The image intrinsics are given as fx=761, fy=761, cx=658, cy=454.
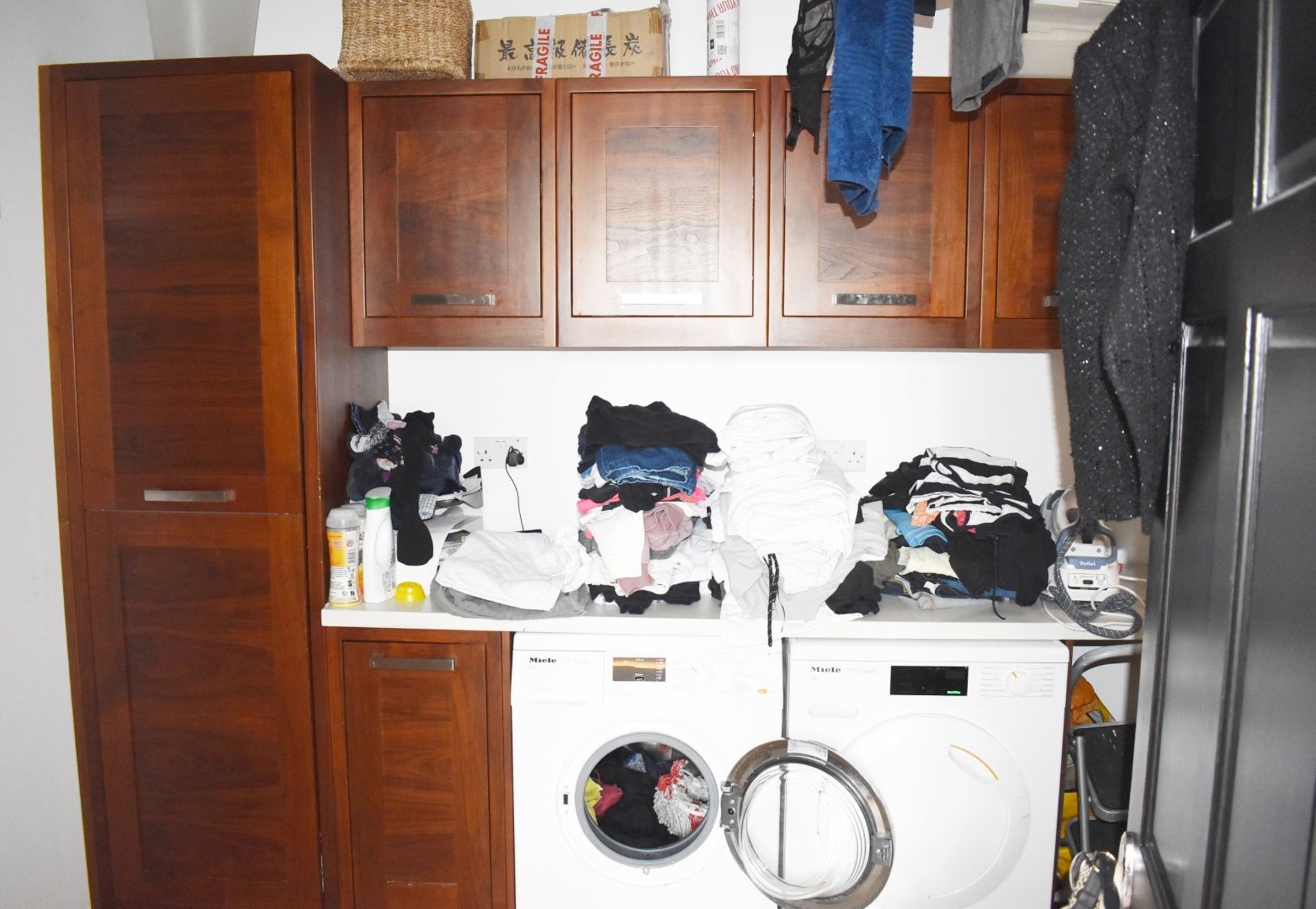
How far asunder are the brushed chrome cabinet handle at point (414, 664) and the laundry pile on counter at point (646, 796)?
0.43m

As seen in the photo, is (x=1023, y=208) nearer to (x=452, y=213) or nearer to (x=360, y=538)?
(x=452, y=213)

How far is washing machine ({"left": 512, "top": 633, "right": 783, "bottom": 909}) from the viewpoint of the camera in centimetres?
172

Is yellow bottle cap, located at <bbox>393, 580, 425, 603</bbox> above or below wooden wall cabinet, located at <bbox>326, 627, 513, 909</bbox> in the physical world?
above

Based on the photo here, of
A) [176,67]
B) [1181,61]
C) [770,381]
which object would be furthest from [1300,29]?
[176,67]

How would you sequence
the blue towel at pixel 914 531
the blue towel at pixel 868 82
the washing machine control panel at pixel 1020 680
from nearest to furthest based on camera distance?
the blue towel at pixel 868 82 → the washing machine control panel at pixel 1020 680 → the blue towel at pixel 914 531

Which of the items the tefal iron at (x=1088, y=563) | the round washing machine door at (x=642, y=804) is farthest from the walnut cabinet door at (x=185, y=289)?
the tefal iron at (x=1088, y=563)

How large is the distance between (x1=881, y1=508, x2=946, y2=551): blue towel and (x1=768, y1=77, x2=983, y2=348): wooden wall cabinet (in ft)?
1.41

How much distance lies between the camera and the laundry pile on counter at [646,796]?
72.4 inches

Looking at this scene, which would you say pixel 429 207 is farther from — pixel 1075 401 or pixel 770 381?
pixel 1075 401

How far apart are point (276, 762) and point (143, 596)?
51 centimetres

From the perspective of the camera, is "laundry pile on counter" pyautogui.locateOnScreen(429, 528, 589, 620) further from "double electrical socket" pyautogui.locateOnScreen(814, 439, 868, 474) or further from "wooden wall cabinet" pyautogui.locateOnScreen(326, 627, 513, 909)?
"double electrical socket" pyautogui.locateOnScreen(814, 439, 868, 474)

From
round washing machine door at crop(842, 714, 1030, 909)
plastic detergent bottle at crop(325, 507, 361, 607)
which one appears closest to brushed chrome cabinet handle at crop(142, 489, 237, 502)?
plastic detergent bottle at crop(325, 507, 361, 607)

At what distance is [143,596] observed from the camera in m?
1.82

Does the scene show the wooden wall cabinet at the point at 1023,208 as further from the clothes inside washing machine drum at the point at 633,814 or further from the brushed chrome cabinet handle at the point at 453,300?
the clothes inside washing machine drum at the point at 633,814
